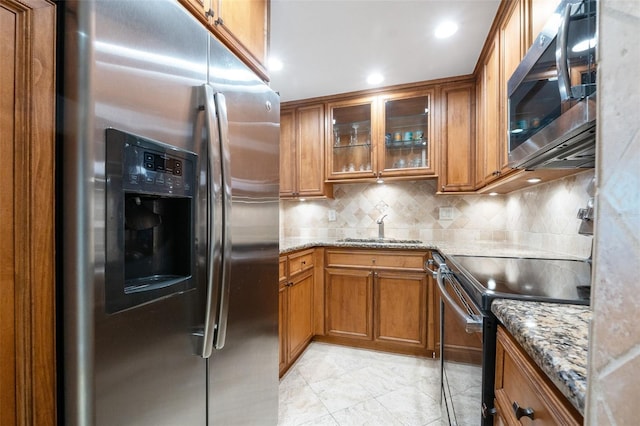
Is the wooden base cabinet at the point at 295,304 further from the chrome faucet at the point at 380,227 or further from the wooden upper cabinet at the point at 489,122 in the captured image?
the wooden upper cabinet at the point at 489,122

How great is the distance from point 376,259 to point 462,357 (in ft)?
4.14

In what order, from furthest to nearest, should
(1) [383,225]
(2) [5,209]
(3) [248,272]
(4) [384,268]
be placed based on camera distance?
1. (1) [383,225]
2. (4) [384,268]
3. (3) [248,272]
4. (2) [5,209]

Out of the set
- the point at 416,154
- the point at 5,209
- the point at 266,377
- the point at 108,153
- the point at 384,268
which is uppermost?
the point at 416,154

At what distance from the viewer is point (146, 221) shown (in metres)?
0.75

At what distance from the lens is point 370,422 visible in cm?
154

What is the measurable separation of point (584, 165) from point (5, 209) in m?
1.99

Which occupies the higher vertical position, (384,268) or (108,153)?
(108,153)

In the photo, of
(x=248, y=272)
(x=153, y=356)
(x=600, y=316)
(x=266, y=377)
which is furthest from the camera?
(x=266, y=377)

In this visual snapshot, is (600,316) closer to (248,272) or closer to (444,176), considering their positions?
(248,272)

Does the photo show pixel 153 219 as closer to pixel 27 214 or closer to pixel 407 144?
pixel 27 214

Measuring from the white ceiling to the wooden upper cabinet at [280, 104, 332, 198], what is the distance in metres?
0.32

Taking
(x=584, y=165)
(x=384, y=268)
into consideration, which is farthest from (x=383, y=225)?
(x=584, y=165)

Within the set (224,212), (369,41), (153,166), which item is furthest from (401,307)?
(153,166)

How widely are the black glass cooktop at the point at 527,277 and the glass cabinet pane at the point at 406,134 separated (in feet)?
4.35
